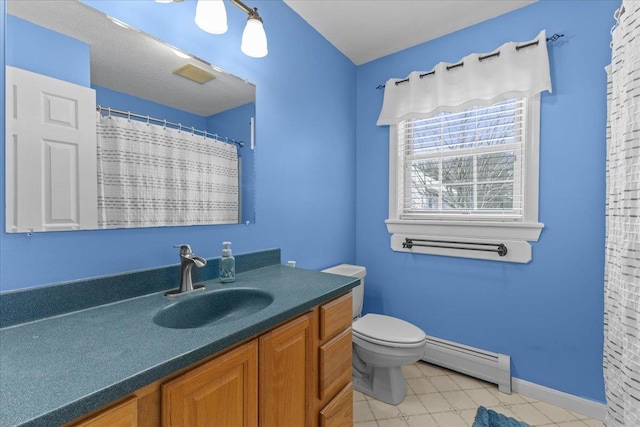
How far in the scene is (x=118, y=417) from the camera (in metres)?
0.55

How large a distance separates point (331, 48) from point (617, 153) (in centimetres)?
187

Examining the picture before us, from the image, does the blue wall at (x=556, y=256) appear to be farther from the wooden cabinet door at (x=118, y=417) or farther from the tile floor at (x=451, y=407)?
the wooden cabinet door at (x=118, y=417)

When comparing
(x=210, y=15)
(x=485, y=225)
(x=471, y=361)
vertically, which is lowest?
(x=471, y=361)

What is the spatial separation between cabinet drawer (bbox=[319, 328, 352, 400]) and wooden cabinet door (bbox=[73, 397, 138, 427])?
0.68 metres

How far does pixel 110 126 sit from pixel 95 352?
782 millimetres

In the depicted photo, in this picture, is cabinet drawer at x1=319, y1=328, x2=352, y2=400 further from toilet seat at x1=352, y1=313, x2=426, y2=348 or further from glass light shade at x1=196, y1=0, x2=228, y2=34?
glass light shade at x1=196, y1=0, x2=228, y2=34

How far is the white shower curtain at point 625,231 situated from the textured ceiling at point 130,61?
5.72 feet

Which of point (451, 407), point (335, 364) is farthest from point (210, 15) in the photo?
point (451, 407)

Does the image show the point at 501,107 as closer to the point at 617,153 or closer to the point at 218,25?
the point at 617,153

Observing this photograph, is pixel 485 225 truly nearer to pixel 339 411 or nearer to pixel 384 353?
pixel 384 353

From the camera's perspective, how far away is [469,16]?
6.20ft

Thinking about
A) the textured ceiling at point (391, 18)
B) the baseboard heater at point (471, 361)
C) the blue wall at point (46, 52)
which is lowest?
the baseboard heater at point (471, 361)

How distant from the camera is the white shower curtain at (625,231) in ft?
3.56

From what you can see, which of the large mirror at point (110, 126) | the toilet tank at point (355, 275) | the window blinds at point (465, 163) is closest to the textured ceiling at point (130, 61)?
the large mirror at point (110, 126)
